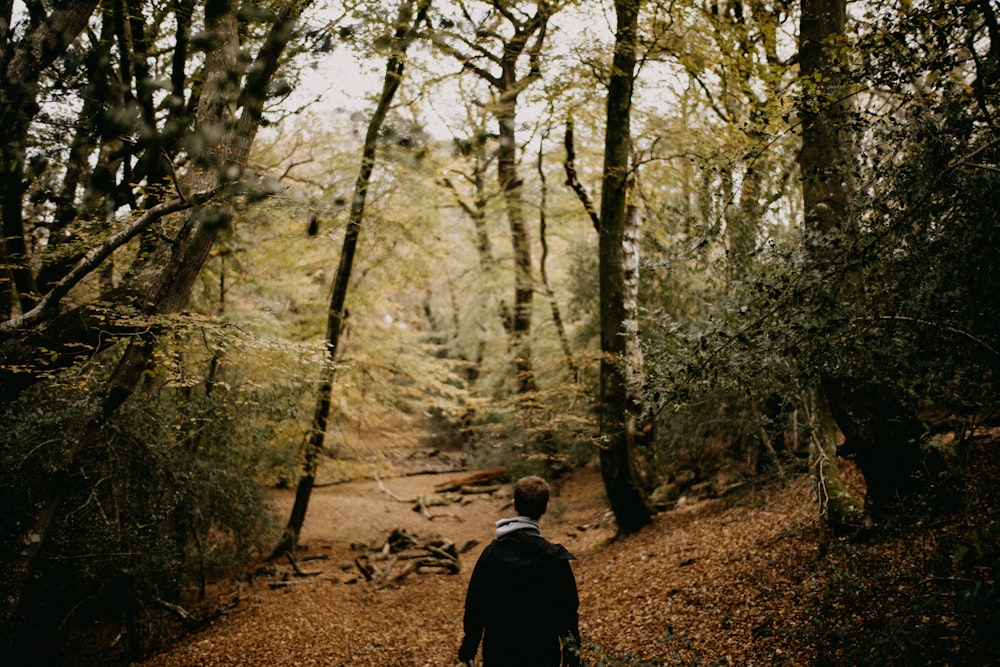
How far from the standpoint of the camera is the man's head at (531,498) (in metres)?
2.83

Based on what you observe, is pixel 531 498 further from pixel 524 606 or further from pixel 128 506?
pixel 128 506

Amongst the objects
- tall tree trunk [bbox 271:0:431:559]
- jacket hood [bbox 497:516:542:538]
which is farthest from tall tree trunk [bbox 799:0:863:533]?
tall tree trunk [bbox 271:0:431:559]

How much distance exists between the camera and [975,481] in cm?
439

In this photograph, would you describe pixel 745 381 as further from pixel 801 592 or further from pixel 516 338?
pixel 516 338

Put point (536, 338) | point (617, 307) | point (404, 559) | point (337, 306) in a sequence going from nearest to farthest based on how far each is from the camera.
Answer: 1. point (617, 307)
2. point (404, 559)
3. point (337, 306)
4. point (536, 338)

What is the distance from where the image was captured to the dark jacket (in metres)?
2.60

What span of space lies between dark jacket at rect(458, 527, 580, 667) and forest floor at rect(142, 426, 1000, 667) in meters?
0.22

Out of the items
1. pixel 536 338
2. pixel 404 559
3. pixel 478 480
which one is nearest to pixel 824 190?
pixel 404 559

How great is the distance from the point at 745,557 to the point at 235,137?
6878 millimetres

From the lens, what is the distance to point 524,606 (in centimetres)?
262

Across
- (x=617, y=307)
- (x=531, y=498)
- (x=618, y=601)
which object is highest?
(x=617, y=307)

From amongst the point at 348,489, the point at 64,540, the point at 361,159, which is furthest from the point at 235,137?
the point at 348,489

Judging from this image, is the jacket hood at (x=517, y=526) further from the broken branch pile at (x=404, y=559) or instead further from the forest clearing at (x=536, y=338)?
the broken branch pile at (x=404, y=559)

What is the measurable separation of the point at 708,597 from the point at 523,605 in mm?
3078
